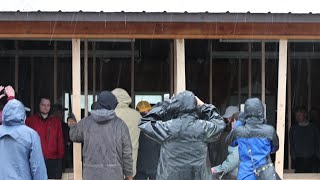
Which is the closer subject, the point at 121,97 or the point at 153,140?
the point at 153,140

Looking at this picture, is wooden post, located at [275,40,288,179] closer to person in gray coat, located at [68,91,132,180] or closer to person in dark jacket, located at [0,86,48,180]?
person in gray coat, located at [68,91,132,180]

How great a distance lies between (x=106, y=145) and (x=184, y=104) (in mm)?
1113

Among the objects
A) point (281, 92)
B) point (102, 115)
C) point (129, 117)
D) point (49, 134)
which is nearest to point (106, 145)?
point (102, 115)

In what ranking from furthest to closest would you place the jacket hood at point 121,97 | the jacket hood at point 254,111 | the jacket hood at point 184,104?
the jacket hood at point 121,97
the jacket hood at point 254,111
the jacket hood at point 184,104

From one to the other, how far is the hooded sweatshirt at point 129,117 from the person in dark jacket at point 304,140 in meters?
3.36

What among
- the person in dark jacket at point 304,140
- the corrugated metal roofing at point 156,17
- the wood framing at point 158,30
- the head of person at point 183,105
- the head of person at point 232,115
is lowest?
the person in dark jacket at point 304,140

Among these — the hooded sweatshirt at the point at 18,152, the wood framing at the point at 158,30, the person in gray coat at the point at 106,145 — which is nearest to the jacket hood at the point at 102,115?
the person in gray coat at the point at 106,145

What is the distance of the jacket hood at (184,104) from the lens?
17.1 feet

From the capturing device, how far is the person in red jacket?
7.70 m

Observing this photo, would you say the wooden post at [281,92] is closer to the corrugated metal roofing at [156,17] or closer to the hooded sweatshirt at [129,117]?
the corrugated metal roofing at [156,17]

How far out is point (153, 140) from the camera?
20.1 feet

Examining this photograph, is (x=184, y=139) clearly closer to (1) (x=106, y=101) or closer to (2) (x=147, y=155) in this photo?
(1) (x=106, y=101)

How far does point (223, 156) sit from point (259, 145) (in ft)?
7.28
